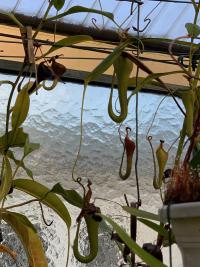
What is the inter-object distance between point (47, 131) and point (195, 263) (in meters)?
0.95

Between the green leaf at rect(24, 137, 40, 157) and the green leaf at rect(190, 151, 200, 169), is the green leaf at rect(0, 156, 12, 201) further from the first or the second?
the green leaf at rect(190, 151, 200, 169)

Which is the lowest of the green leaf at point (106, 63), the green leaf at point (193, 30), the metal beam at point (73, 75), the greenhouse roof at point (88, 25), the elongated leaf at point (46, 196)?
the elongated leaf at point (46, 196)

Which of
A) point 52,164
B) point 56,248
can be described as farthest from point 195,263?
point 52,164

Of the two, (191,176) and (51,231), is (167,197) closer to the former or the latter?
(191,176)

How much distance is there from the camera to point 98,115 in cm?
151

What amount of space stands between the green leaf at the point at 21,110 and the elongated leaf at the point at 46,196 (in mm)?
92

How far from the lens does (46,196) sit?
78 cm

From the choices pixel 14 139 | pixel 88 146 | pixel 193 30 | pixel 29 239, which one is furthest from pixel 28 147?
pixel 88 146

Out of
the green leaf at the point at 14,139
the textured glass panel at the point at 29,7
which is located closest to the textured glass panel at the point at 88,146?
the textured glass panel at the point at 29,7

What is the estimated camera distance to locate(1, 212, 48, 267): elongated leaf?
2.48ft

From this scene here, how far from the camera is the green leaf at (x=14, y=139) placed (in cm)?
82

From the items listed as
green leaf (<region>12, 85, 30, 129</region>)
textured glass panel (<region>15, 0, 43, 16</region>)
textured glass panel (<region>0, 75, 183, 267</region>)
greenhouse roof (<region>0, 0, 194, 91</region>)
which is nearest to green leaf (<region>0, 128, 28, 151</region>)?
green leaf (<region>12, 85, 30, 129</region>)

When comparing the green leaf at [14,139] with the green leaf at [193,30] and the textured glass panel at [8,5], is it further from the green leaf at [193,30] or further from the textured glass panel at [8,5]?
the textured glass panel at [8,5]

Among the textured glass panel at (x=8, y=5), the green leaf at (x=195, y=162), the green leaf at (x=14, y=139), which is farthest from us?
the textured glass panel at (x=8, y=5)
